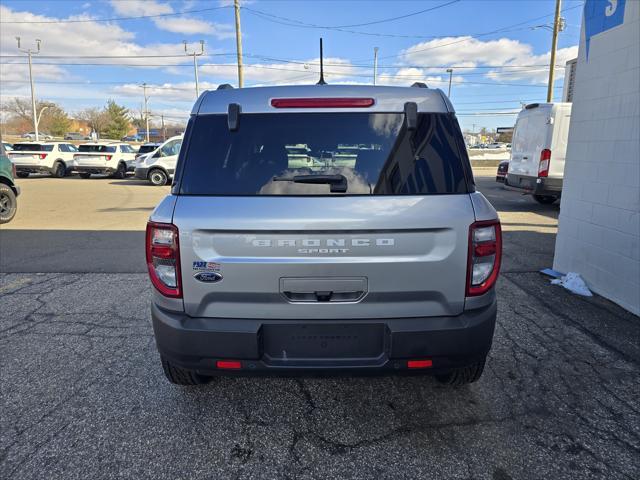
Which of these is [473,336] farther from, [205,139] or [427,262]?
[205,139]

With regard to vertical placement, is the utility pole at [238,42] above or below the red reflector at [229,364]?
above

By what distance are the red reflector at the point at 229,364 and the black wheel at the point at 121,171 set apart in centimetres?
2265

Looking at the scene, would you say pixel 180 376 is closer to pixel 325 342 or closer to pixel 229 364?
pixel 229 364

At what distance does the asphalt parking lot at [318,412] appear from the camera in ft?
7.75

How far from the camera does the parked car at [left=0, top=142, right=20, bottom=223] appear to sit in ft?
31.1

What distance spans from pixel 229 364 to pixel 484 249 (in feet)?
4.86

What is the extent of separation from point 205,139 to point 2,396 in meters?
2.34

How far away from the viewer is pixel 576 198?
219 inches

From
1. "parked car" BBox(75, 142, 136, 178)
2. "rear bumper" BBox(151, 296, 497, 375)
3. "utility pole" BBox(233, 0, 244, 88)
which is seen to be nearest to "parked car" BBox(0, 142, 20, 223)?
"rear bumper" BBox(151, 296, 497, 375)

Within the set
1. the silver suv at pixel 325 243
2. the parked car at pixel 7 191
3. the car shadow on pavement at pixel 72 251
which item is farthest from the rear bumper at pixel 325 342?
the parked car at pixel 7 191

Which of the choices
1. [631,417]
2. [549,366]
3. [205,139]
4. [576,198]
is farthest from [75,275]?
[576,198]

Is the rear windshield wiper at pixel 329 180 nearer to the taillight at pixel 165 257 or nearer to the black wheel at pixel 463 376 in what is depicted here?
the taillight at pixel 165 257

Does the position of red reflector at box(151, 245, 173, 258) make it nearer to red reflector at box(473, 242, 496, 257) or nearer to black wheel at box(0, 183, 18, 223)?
red reflector at box(473, 242, 496, 257)

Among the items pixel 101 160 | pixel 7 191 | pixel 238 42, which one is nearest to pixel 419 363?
pixel 7 191
